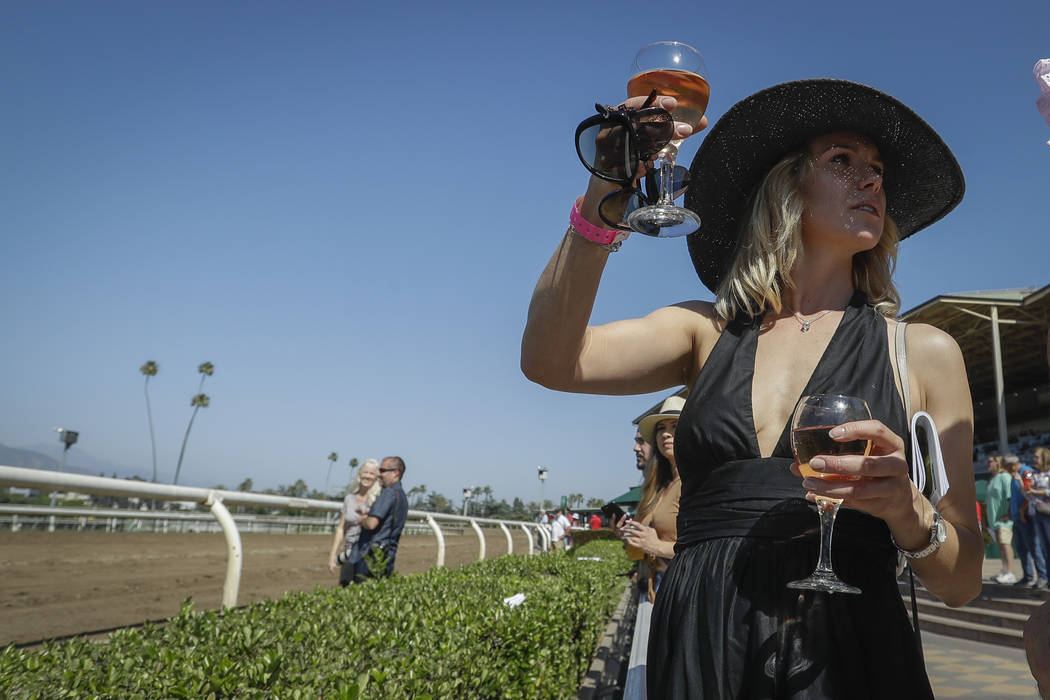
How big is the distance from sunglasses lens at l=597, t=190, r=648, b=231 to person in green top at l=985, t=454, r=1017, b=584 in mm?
10753

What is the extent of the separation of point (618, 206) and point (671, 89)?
0.36 metres

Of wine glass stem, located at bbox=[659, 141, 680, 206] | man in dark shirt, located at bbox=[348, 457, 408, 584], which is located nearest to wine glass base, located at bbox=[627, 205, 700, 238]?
wine glass stem, located at bbox=[659, 141, 680, 206]

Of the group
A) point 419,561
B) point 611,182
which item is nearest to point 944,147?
point 611,182

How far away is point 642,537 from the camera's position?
443 centimetres

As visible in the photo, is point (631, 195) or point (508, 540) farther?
point (508, 540)

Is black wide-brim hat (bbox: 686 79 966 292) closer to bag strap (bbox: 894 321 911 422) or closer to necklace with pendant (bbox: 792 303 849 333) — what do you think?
necklace with pendant (bbox: 792 303 849 333)

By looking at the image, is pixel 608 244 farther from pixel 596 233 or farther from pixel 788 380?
pixel 788 380

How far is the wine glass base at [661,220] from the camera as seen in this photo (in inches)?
51.6

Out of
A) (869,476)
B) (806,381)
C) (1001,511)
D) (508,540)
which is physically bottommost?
(508,540)

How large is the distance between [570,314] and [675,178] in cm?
38

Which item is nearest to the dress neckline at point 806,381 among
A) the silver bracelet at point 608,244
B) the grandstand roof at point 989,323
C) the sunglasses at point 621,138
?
the silver bracelet at point 608,244

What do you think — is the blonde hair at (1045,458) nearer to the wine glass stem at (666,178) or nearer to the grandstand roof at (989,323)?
the grandstand roof at (989,323)

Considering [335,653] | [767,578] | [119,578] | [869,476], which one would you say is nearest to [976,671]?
[335,653]

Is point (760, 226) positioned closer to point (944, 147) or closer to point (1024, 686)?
point (944, 147)
